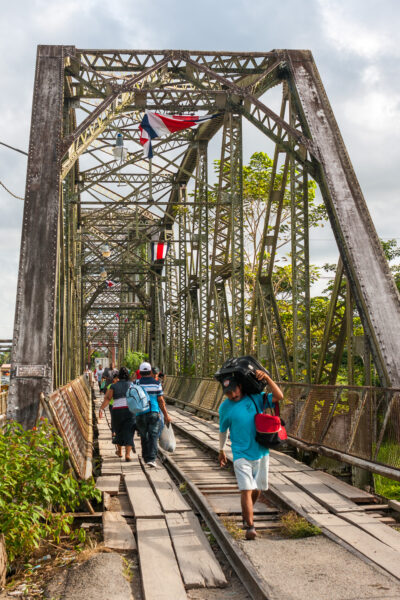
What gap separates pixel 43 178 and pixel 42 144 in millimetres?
814

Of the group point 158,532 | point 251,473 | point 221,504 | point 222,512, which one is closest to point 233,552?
point 251,473

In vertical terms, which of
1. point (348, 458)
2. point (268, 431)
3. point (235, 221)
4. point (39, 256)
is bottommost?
point (348, 458)

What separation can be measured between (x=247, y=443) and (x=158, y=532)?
1180 millimetres

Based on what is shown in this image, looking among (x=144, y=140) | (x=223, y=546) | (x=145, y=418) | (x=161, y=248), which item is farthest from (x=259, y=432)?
(x=161, y=248)

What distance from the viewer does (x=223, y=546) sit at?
6.15 m

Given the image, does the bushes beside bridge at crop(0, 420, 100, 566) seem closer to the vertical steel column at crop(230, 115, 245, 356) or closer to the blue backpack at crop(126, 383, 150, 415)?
the blue backpack at crop(126, 383, 150, 415)

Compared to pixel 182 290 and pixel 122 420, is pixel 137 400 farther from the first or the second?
pixel 182 290

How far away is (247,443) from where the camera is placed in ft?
21.6

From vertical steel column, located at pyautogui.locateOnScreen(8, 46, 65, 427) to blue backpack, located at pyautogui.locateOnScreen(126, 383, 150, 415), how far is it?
1.37m

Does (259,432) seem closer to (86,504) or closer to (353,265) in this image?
(86,504)

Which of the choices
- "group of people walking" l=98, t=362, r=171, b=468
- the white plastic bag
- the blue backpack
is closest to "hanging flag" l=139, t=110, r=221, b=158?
"group of people walking" l=98, t=362, r=171, b=468

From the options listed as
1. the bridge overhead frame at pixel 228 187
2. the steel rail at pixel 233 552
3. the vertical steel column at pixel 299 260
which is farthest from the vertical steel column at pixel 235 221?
the steel rail at pixel 233 552

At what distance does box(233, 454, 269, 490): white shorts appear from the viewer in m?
6.44

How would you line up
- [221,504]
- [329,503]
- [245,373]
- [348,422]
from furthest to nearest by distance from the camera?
1. [348,422]
2. [221,504]
3. [329,503]
4. [245,373]
